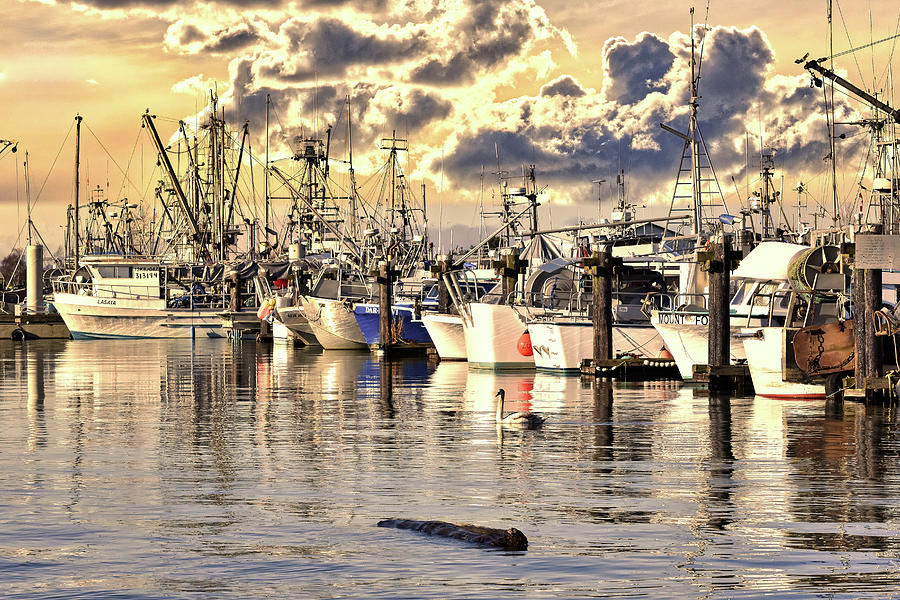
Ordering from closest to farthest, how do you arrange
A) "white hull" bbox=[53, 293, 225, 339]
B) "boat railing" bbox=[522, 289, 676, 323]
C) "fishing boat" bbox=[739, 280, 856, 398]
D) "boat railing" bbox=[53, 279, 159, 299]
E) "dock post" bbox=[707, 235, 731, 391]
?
"fishing boat" bbox=[739, 280, 856, 398], "dock post" bbox=[707, 235, 731, 391], "boat railing" bbox=[522, 289, 676, 323], "white hull" bbox=[53, 293, 225, 339], "boat railing" bbox=[53, 279, 159, 299]

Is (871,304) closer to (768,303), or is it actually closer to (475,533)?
(768,303)

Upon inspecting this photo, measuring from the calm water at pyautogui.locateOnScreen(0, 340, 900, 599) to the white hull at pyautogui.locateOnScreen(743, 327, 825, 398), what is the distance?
0.78m

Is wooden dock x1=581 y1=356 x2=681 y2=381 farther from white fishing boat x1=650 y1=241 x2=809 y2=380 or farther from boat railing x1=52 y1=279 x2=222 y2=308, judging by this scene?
boat railing x1=52 y1=279 x2=222 y2=308

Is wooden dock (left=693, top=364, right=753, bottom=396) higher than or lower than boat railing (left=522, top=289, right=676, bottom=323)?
lower

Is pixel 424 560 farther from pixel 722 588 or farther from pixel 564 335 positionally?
pixel 564 335

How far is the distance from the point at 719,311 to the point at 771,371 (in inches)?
116

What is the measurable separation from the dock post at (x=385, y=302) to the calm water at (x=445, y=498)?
2487 cm

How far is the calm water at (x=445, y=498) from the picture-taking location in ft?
46.9

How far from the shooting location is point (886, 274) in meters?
44.3

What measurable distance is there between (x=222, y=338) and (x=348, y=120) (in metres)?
19.2

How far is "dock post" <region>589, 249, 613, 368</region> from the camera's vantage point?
44.3m

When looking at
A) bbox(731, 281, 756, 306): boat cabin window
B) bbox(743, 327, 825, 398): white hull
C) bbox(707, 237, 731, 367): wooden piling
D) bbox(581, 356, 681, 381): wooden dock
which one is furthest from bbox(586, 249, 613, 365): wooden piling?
bbox(743, 327, 825, 398): white hull

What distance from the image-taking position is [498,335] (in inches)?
2003

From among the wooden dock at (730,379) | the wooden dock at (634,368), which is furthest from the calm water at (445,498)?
the wooden dock at (634,368)
